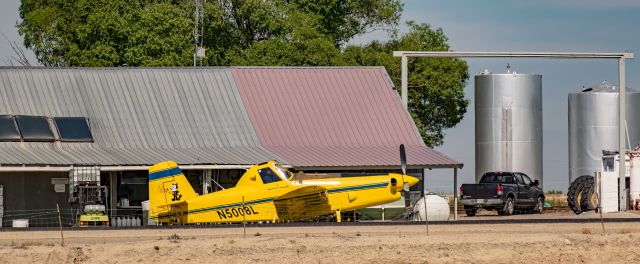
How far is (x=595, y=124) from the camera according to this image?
2324 inches

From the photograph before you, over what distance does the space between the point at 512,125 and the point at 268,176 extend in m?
21.1

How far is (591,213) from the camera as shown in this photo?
4912cm

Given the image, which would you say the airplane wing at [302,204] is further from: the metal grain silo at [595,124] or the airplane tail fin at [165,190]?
the metal grain silo at [595,124]

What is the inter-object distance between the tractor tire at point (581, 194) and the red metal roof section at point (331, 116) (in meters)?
5.79

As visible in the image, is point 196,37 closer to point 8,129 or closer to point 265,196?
point 8,129

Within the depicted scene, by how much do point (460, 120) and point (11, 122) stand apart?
30156 mm

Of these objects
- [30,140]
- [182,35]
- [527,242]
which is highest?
[182,35]

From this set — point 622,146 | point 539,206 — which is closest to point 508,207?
point 539,206

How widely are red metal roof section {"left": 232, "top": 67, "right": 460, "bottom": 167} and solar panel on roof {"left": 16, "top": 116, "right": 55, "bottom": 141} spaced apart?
7218 millimetres

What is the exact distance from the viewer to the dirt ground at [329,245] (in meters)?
32.1

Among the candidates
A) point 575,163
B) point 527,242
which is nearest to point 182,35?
point 575,163

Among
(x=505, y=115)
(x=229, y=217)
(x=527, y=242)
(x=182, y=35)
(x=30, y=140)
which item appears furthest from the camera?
(x=182, y=35)

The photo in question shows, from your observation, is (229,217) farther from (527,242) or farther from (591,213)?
(591,213)

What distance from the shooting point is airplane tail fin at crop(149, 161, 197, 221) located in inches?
1528
